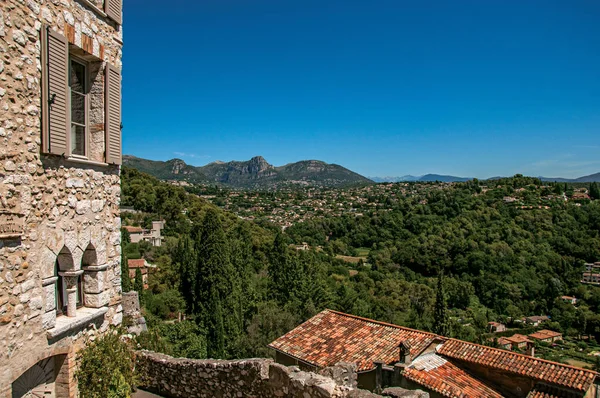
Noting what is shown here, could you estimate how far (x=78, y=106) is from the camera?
4980 millimetres

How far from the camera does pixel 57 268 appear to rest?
4711mm

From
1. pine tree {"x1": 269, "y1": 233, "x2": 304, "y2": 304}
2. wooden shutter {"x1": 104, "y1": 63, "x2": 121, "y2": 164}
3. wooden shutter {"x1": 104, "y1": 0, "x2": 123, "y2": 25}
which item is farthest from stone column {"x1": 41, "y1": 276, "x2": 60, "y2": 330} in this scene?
pine tree {"x1": 269, "y1": 233, "x2": 304, "y2": 304}

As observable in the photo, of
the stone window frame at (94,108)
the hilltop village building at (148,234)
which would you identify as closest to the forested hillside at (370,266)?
the hilltop village building at (148,234)

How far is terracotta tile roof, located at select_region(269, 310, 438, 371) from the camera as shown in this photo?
13.2 metres

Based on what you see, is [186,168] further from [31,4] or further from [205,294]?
[31,4]

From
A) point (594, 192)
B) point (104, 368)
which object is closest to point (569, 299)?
point (594, 192)

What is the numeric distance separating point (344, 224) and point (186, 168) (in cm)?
8581

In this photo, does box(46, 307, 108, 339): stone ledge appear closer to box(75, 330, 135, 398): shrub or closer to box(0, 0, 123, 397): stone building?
box(0, 0, 123, 397): stone building

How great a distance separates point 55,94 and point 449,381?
37.5ft

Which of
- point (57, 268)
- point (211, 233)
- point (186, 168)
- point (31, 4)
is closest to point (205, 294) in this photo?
point (211, 233)

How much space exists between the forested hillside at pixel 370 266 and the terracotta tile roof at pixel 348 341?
3945 millimetres

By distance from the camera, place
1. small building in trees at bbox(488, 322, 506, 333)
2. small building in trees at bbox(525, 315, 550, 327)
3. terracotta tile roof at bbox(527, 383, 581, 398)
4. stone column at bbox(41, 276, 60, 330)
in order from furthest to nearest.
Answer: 1. small building in trees at bbox(525, 315, 550, 327)
2. small building in trees at bbox(488, 322, 506, 333)
3. terracotta tile roof at bbox(527, 383, 581, 398)
4. stone column at bbox(41, 276, 60, 330)

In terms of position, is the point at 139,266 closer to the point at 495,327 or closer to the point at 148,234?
the point at 148,234

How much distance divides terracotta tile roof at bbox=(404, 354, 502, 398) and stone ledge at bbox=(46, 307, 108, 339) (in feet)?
29.2
